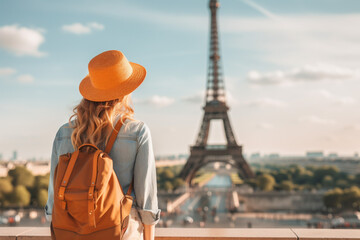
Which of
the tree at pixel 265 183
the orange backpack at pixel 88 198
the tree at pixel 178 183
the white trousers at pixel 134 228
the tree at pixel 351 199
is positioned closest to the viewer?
the orange backpack at pixel 88 198

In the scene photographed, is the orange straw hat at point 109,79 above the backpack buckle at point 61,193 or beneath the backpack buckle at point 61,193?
above

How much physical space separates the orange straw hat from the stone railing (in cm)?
202

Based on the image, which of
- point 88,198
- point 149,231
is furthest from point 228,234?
point 88,198

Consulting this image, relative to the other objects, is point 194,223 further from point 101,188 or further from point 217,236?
point 101,188

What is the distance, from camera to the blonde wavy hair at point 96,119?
2.29 meters

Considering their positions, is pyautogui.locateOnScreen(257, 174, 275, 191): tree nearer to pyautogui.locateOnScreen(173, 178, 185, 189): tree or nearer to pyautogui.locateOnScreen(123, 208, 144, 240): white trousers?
pyautogui.locateOnScreen(173, 178, 185, 189): tree

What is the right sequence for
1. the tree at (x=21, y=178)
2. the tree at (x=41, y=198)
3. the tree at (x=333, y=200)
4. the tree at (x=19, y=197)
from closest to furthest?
1. the tree at (x=19, y=197)
2. the tree at (x=41, y=198)
3. the tree at (x=333, y=200)
4. the tree at (x=21, y=178)

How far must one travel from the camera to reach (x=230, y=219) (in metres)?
27.9

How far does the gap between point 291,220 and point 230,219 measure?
4.82 metres

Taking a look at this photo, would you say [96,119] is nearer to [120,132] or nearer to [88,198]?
[120,132]

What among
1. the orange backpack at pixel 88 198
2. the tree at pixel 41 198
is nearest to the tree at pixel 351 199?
the tree at pixel 41 198

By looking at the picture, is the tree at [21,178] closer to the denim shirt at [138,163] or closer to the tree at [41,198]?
the tree at [41,198]

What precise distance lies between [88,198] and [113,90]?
2.26ft

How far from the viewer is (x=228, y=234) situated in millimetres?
3934
